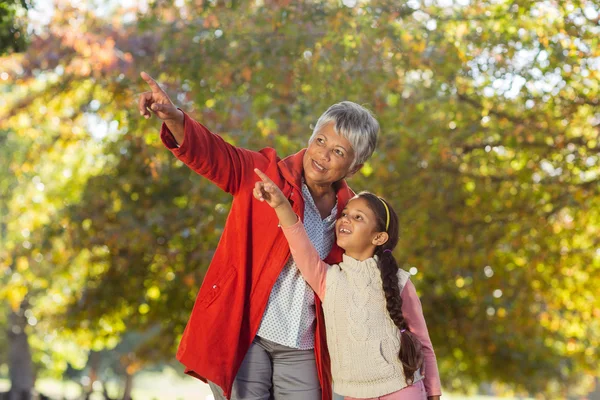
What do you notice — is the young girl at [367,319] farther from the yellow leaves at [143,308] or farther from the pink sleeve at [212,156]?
the yellow leaves at [143,308]

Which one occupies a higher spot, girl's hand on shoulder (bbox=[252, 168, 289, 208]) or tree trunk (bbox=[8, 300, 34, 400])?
girl's hand on shoulder (bbox=[252, 168, 289, 208])

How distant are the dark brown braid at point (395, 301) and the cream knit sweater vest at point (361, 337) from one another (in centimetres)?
3

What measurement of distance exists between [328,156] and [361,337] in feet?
2.56

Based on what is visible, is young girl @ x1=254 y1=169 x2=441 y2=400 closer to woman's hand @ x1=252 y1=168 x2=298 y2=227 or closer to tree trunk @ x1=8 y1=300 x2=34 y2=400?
woman's hand @ x1=252 y1=168 x2=298 y2=227

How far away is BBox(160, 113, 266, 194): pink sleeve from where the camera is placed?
3.42 meters

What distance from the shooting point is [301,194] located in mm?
3701

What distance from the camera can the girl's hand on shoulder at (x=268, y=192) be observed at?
3342 millimetres

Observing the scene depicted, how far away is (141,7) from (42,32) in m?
1.34

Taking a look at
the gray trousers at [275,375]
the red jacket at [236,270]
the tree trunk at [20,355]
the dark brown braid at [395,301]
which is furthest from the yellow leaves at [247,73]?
the tree trunk at [20,355]

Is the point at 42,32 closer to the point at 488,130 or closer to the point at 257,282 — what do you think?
the point at 488,130

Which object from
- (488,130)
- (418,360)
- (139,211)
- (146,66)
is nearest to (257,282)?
(418,360)

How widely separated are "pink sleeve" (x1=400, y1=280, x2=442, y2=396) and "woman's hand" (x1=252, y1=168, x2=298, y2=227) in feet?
2.43

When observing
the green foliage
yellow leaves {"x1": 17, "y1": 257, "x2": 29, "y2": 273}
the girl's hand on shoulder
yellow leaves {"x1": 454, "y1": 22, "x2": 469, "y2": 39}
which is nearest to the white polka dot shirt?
the girl's hand on shoulder

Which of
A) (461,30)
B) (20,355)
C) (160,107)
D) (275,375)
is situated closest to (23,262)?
(20,355)
